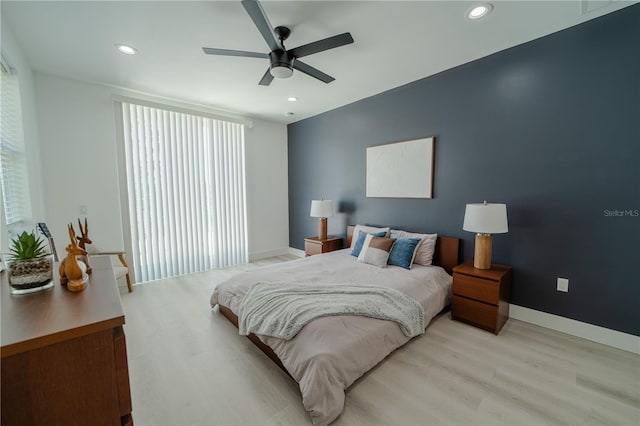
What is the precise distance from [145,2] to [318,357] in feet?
9.06

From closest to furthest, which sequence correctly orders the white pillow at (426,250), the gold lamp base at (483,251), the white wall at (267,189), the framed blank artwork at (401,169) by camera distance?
the gold lamp base at (483,251) < the white pillow at (426,250) < the framed blank artwork at (401,169) < the white wall at (267,189)

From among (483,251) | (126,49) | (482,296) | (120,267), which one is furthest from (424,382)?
(126,49)

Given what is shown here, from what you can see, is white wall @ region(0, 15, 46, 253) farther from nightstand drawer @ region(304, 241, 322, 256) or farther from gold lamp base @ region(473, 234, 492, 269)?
gold lamp base @ region(473, 234, 492, 269)

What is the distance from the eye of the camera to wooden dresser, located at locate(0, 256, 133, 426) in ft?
2.31

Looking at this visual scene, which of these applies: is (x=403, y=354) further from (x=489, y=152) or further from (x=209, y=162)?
(x=209, y=162)

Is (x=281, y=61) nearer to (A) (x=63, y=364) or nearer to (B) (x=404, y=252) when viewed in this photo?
(A) (x=63, y=364)

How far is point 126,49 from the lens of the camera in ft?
7.96

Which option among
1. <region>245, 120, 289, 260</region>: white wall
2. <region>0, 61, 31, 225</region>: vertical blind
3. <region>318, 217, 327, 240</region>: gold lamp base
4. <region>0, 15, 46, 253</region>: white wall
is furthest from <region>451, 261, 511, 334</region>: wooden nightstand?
<region>0, 15, 46, 253</region>: white wall

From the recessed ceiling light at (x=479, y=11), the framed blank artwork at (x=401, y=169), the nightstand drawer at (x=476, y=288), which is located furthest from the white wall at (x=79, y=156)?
the nightstand drawer at (x=476, y=288)

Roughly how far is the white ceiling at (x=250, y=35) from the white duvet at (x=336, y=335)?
7.44 ft

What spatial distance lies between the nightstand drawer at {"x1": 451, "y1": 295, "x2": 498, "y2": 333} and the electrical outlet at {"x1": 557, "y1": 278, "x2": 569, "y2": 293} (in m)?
0.67

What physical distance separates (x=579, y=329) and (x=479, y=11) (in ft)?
9.46

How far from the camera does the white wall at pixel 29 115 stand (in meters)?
2.12

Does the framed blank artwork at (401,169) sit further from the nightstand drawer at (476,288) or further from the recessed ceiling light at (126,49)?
the recessed ceiling light at (126,49)
